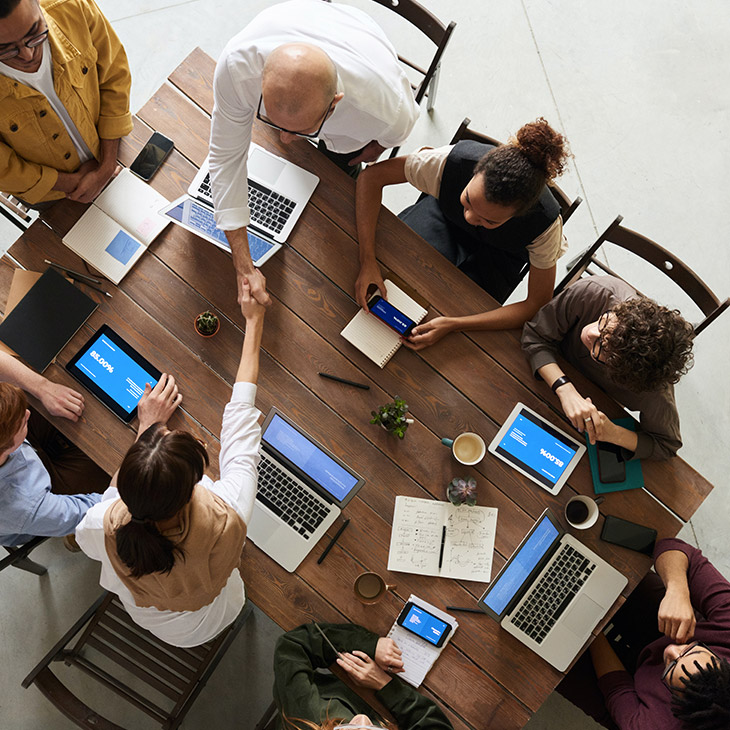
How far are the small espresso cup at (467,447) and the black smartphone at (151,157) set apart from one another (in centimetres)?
137

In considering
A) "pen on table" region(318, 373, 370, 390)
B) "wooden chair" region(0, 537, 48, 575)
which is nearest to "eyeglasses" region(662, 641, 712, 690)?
"pen on table" region(318, 373, 370, 390)

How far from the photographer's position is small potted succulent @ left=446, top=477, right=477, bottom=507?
1.95 m

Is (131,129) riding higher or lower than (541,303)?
lower

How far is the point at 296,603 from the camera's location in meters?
1.93

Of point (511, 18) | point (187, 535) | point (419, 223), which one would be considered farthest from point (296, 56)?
point (511, 18)

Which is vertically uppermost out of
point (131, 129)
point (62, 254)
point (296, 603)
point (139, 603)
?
point (131, 129)

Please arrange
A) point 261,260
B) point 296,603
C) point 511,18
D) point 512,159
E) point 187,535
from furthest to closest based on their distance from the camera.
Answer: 1. point 511,18
2. point 261,260
3. point 296,603
4. point 512,159
5. point 187,535

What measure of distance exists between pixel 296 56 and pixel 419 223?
3.39 feet

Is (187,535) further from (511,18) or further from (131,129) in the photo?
(511,18)

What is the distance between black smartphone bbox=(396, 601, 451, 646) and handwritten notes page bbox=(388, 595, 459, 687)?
12 mm

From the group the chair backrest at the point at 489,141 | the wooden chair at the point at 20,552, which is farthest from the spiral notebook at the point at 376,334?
the wooden chair at the point at 20,552

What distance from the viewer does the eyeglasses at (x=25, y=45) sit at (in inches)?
64.3

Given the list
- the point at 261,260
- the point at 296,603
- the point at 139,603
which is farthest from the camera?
the point at 261,260

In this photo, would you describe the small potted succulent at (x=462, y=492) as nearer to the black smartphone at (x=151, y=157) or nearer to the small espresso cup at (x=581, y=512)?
the small espresso cup at (x=581, y=512)
